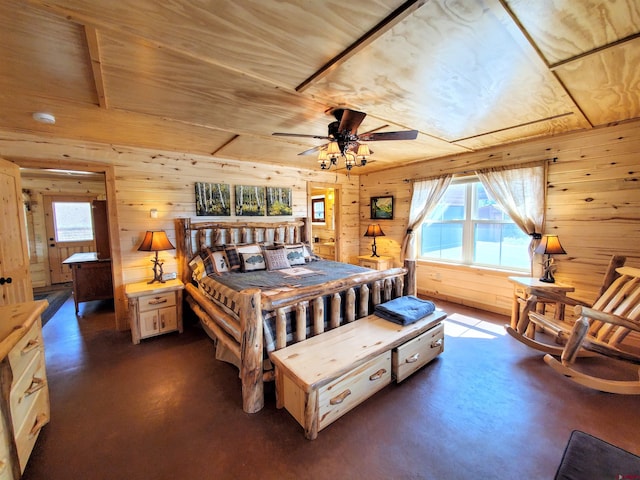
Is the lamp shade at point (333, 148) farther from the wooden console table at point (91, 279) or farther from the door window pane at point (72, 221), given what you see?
the door window pane at point (72, 221)

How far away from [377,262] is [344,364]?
10.8ft

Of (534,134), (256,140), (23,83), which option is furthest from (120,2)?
(534,134)

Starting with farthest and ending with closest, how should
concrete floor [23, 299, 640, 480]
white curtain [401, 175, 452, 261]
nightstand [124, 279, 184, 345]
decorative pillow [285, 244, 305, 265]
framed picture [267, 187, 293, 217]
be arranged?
framed picture [267, 187, 293, 217]
white curtain [401, 175, 452, 261]
decorative pillow [285, 244, 305, 265]
nightstand [124, 279, 184, 345]
concrete floor [23, 299, 640, 480]

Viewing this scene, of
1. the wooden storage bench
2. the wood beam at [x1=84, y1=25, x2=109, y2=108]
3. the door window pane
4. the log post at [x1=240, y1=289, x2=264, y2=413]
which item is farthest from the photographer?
the door window pane

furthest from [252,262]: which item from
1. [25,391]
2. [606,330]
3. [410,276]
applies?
[606,330]

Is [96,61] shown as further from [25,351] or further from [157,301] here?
[157,301]

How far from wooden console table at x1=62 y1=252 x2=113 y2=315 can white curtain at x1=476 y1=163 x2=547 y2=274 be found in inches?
234

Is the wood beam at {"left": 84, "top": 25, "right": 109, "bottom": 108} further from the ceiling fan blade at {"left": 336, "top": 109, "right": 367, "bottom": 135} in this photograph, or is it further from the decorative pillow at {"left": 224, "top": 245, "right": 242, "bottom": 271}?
the decorative pillow at {"left": 224, "top": 245, "right": 242, "bottom": 271}

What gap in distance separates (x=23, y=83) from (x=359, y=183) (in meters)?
4.86

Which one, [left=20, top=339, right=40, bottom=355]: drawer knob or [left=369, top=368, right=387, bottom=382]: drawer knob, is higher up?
[left=20, top=339, right=40, bottom=355]: drawer knob

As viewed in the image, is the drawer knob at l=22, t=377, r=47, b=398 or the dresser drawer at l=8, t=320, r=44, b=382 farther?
the drawer knob at l=22, t=377, r=47, b=398

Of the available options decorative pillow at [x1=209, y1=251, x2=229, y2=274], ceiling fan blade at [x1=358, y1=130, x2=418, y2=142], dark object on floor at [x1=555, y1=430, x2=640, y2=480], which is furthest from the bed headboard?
dark object on floor at [x1=555, y1=430, x2=640, y2=480]

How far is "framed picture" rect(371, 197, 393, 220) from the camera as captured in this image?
16.6 ft

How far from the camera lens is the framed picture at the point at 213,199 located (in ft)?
12.5
